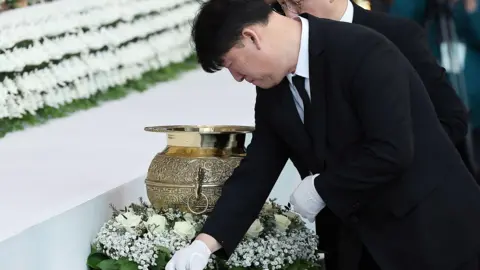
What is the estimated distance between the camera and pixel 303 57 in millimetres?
2318

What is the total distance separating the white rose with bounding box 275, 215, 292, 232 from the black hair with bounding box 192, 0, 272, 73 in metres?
0.79

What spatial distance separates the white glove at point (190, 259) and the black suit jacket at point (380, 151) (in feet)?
1.13

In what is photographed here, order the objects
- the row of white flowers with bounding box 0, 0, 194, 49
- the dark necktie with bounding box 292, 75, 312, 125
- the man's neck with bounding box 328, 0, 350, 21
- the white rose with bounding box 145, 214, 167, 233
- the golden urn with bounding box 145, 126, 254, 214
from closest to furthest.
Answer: the dark necktie with bounding box 292, 75, 312, 125 < the man's neck with bounding box 328, 0, 350, 21 < the white rose with bounding box 145, 214, 167, 233 < the golden urn with bounding box 145, 126, 254, 214 < the row of white flowers with bounding box 0, 0, 194, 49

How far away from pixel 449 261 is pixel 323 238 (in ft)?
2.17

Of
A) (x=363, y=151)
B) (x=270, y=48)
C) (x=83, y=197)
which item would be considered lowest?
(x=83, y=197)

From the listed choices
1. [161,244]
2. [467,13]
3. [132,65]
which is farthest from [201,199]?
[132,65]

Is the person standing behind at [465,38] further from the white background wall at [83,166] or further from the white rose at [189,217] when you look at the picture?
the white rose at [189,217]

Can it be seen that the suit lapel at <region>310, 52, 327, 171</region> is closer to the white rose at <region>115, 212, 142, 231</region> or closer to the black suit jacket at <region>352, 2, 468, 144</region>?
the black suit jacket at <region>352, 2, 468, 144</region>

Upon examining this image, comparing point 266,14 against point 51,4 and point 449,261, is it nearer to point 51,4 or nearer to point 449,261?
point 449,261

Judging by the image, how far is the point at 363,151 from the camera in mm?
2285

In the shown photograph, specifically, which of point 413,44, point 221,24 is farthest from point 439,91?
point 221,24

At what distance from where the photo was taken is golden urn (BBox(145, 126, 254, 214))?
2926 millimetres

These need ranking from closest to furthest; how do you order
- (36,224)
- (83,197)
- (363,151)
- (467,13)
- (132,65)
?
(363,151), (36,224), (83,197), (467,13), (132,65)

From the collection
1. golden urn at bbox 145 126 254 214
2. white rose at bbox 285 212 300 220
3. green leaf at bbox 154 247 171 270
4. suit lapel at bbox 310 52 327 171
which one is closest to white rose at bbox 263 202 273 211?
white rose at bbox 285 212 300 220
